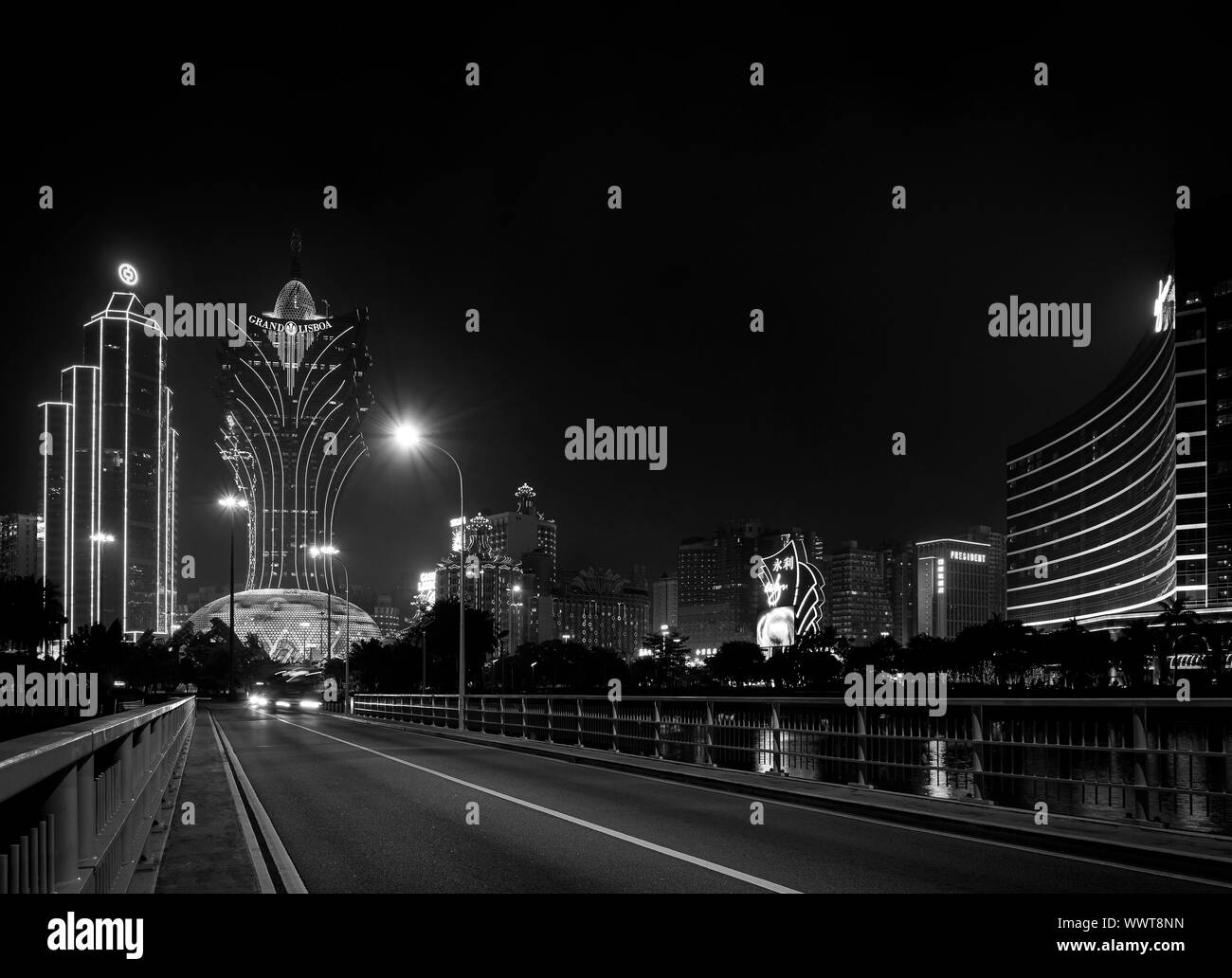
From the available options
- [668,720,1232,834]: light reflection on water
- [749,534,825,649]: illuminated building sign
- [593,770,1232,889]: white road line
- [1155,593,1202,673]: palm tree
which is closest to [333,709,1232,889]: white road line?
[593,770,1232,889]: white road line

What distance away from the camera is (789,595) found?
115062 mm

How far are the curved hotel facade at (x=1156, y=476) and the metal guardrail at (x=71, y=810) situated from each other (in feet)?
449

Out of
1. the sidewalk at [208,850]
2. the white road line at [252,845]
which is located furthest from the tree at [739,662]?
the sidewalk at [208,850]

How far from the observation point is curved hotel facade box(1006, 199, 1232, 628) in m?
128

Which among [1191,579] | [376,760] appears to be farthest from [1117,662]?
[376,760]

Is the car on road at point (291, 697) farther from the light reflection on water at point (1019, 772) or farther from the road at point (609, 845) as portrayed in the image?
the road at point (609, 845)

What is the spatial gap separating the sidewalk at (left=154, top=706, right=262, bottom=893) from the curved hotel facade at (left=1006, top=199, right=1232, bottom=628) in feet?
434

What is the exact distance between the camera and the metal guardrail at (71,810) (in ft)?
12.7

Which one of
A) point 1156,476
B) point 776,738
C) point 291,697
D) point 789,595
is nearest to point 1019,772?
point 776,738

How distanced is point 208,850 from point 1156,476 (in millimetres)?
158789

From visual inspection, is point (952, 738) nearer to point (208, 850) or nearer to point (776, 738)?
point (776, 738)

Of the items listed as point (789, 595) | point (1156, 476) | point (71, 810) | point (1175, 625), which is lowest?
point (1175, 625)

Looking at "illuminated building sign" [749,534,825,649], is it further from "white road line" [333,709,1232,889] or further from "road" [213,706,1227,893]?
"road" [213,706,1227,893]
